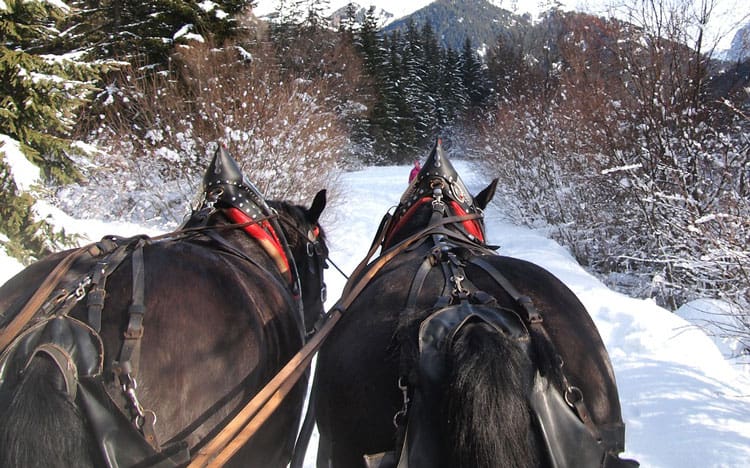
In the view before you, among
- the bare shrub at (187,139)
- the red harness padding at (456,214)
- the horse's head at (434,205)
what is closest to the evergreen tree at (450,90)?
the bare shrub at (187,139)

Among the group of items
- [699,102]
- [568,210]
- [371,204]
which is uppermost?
[699,102]

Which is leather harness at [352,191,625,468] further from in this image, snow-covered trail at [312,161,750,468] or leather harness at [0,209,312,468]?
snow-covered trail at [312,161,750,468]

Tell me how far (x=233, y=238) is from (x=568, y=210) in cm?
830

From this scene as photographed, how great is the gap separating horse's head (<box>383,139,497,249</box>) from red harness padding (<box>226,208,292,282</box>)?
569mm

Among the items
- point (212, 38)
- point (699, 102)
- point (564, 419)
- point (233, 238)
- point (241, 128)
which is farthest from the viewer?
point (212, 38)

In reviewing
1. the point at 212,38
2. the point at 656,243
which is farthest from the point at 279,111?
the point at 656,243

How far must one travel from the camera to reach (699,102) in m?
6.24

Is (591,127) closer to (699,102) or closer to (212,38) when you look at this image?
(699,102)

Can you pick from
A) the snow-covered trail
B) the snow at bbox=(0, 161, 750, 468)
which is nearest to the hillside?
the snow at bbox=(0, 161, 750, 468)

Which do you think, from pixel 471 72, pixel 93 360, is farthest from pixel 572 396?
pixel 471 72

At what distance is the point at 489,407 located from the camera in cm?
112

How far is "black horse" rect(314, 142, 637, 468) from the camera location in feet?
3.76

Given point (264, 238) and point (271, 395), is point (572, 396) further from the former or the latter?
point (264, 238)

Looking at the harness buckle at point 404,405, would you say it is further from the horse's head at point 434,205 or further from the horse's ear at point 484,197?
the horse's ear at point 484,197
